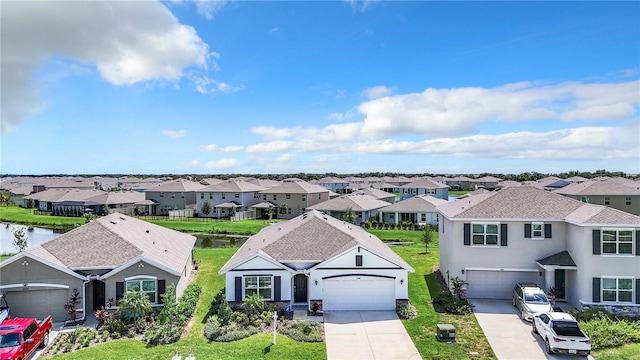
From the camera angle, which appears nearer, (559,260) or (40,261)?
(40,261)

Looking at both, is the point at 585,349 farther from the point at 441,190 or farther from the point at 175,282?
the point at 441,190

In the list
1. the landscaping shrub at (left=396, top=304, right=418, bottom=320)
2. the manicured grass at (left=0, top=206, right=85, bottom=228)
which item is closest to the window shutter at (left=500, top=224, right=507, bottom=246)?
the landscaping shrub at (left=396, top=304, right=418, bottom=320)

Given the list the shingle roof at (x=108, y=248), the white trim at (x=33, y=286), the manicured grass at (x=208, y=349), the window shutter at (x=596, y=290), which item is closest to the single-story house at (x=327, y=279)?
the manicured grass at (x=208, y=349)

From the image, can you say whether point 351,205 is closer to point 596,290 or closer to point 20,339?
point 596,290

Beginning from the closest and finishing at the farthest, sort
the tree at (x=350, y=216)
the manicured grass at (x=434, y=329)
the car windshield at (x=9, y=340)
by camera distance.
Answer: the car windshield at (x=9, y=340), the manicured grass at (x=434, y=329), the tree at (x=350, y=216)

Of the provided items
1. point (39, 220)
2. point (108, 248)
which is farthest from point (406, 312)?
point (39, 220)

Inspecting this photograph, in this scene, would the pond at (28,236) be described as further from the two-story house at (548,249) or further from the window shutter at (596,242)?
the window shutter at (596,242)
